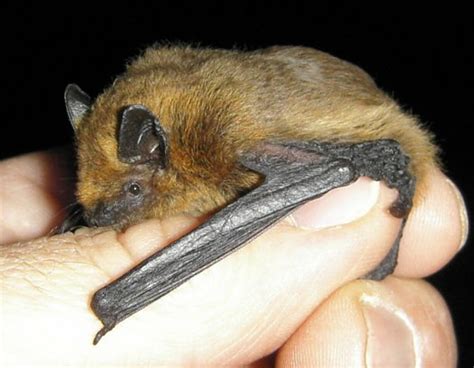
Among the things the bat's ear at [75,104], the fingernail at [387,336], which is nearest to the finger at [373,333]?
the fingernail at [387,336]

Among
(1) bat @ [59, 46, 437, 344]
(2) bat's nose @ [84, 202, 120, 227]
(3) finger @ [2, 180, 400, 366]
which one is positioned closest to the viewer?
(3) finger @ [2, 180, 400, 366]

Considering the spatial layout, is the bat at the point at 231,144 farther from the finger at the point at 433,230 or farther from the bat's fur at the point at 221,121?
the finger at the point at 433,230

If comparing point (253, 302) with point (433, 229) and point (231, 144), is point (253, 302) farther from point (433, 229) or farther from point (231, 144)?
point (433, 229)

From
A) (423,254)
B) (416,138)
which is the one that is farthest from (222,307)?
(423,254)

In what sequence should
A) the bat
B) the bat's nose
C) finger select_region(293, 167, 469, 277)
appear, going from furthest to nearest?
finger select_region(293, 167, 469, 277) < the bat's nose < the bat

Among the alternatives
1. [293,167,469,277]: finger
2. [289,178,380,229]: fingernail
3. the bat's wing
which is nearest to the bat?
the bat's wing

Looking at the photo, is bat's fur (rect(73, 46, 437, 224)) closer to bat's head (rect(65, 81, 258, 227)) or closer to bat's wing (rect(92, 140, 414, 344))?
bat's head (rect(65, 81, 258, 227))

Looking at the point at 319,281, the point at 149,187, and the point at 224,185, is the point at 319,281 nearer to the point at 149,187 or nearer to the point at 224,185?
the point at 224,185
